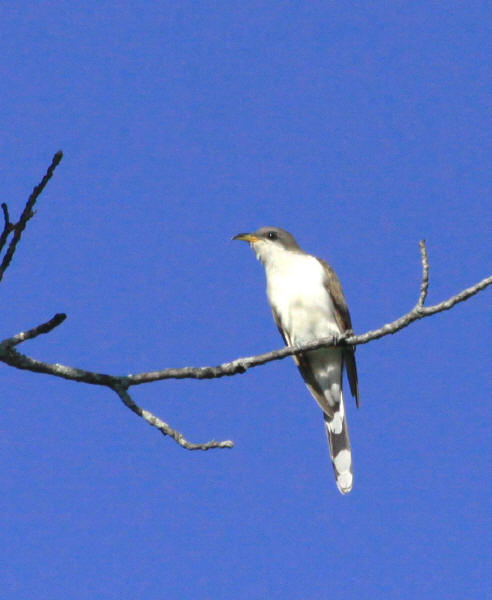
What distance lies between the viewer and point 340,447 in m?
9.10

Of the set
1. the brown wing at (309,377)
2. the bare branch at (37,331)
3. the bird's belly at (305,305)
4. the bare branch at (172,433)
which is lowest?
the bare branch at (172,433)

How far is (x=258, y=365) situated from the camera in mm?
4703

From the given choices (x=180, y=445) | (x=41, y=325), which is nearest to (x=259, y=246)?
(x=180, y=445)

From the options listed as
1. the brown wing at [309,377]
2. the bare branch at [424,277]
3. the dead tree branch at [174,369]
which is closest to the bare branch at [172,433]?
the dead tree branch at [174,369]

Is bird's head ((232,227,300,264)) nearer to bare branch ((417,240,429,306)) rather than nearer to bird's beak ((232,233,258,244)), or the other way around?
bird's beak ((232,233,258,244))

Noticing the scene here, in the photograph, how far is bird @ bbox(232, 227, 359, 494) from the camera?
355 inches

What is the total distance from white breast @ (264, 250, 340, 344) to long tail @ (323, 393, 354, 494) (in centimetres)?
88

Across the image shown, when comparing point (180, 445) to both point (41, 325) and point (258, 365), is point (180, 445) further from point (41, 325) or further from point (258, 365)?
point (41, 325)

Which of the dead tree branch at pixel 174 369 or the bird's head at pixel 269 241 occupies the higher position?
the bird's head at pixel 269 241

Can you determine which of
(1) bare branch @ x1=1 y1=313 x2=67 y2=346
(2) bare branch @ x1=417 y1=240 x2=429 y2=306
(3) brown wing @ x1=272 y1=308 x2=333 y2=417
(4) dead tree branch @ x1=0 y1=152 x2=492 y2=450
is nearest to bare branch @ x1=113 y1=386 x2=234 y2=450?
(4) dead tree branch @ x1=0 y1=152 x2=492 y2=450

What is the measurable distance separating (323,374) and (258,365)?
188 inches

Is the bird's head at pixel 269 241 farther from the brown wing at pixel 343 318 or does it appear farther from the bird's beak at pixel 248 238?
the brown wing at pixel 343 318

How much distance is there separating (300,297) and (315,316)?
0.85 ft

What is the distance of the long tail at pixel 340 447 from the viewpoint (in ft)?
28.7
